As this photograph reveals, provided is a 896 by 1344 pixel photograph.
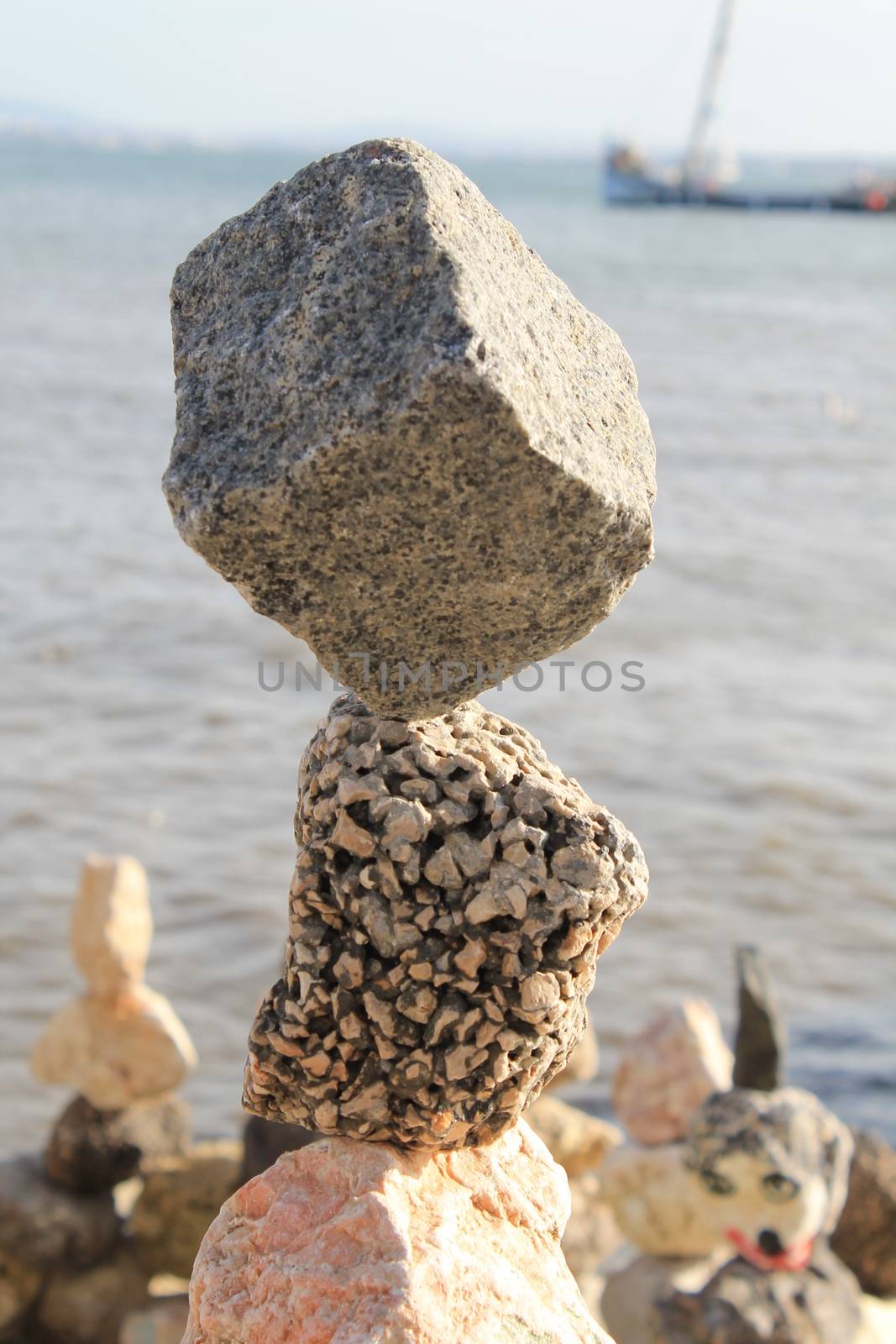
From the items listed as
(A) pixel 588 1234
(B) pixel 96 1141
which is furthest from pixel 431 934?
(A) pixel 588 1234

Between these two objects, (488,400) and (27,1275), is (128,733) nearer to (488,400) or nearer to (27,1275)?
(27,1275)

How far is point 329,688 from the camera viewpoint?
30.9ft

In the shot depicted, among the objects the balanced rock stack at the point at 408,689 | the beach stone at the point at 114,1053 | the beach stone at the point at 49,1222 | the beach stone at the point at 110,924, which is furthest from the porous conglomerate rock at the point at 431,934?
the beach stone at the point at 49,1222

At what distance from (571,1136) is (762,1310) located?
134 cm

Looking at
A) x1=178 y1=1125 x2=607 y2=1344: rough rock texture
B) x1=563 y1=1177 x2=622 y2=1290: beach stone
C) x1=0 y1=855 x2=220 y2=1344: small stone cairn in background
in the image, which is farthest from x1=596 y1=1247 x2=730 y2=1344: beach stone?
x1=178 y1=1125 x2=607 y2=1344: rough rock texture

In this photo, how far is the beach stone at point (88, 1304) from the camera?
4703 mm

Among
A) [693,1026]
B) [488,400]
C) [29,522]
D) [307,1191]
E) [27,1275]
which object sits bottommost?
[29,522]

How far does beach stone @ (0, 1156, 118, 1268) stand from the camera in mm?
4711

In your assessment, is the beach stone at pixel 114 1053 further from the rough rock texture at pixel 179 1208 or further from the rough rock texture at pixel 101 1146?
the rough rock texture at pixel 179 1208

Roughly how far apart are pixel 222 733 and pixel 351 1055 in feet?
21.2

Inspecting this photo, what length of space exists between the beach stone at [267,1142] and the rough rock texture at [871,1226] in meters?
1.82

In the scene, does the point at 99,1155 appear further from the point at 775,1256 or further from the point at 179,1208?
the point at 775,1256

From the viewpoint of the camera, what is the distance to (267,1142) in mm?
4273

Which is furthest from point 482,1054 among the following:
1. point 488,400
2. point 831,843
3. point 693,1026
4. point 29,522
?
point 29,522
